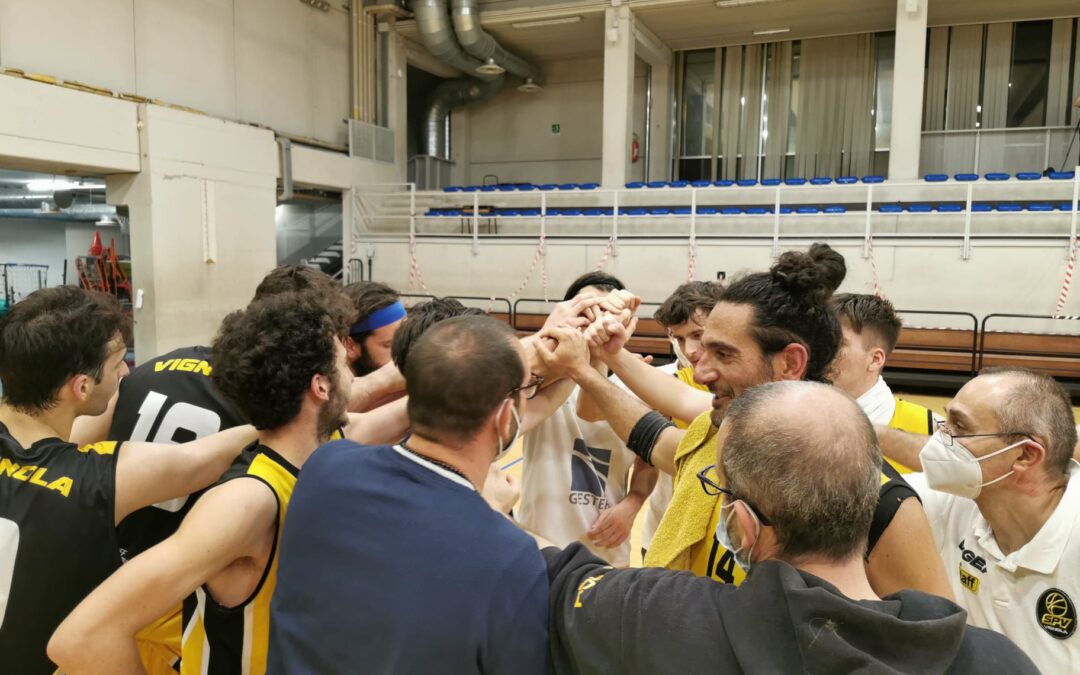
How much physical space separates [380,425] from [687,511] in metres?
1.01

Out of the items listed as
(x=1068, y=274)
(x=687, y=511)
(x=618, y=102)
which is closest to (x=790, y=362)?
(x=687, y=511)

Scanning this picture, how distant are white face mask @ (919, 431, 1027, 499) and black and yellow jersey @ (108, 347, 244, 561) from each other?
202cm

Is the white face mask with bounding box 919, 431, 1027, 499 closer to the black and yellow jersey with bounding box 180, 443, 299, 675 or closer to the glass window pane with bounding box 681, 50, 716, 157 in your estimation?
the black and yellow jersey with bounding box 180, 443, 299, 675

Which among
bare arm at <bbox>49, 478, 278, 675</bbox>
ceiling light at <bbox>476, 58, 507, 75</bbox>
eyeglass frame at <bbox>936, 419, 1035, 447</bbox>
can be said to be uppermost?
ceiling light at <bbox>476, 58, 507, 75</bbox>

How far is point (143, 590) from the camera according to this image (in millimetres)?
1316

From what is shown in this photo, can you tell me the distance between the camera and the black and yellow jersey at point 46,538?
63.4 inches

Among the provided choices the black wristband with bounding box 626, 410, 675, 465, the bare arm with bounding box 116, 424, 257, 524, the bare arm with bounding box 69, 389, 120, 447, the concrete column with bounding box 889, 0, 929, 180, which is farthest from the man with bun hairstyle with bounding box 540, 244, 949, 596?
the concrete column with bounding box 889, 0, 929, 180

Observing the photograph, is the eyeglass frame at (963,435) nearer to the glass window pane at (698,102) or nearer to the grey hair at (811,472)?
the grey hair at (811,472)

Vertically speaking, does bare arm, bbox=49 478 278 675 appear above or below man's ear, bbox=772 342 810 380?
below

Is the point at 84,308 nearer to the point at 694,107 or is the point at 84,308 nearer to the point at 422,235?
the point at 422,235

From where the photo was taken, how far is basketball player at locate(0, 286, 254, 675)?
5.32ft

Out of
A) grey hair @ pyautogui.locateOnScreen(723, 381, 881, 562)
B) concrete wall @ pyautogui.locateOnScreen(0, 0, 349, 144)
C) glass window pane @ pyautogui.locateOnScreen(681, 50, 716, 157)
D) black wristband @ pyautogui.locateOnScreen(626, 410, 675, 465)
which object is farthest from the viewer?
glass window pane @ pyautogui.locateOnScreen(681, 50, 716, 157)

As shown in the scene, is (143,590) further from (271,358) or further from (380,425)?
(380,425)

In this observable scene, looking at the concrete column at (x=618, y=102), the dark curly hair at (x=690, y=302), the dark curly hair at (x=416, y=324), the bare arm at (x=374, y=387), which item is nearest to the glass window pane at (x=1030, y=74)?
the concrete column at (x=618, y=102)
